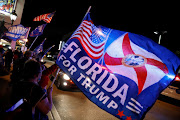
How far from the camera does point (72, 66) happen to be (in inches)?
90.1

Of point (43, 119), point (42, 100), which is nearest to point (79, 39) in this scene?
point (42, 100)

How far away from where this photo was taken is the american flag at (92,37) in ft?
7.85

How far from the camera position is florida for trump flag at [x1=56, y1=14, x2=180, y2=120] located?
188 centimetres

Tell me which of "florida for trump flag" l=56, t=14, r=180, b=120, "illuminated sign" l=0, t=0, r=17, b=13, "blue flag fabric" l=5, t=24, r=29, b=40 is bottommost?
"blue flag fabric" l=5, t=24, r=29, b=40

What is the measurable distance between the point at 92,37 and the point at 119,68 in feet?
2.91

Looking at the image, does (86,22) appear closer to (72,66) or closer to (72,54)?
(72,54)

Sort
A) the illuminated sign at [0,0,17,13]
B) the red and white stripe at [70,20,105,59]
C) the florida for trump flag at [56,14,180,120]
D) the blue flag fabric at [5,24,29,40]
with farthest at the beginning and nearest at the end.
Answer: the illuminated sign at [0,0,17,13]
the blue flag fabric at [5,24,29,40]
the red and white stripe at [70,20,105,59]
the florida for trump flag at [56,14,180,120]

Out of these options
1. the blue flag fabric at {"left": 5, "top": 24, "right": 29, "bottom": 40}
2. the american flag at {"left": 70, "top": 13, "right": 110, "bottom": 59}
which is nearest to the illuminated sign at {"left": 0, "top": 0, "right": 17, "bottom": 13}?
the blue flag fabric at {"left": 5, "top": 24, "right": 29, "bottom": 40}

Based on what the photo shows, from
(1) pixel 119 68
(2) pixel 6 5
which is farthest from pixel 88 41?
(2) pixel 6 5

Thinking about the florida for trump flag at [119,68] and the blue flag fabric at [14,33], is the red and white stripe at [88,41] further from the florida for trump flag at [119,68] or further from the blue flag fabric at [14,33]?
the blue flag fabric at [14,33]

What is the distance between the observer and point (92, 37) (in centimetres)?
257

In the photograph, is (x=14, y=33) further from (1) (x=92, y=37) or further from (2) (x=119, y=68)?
(2) (x=119, y=68)

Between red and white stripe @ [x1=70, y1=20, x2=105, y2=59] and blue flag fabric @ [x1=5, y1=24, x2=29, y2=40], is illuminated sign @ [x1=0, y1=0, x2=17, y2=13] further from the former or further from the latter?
red and white stripe @ [x1=70, y1=20, x2=105, y2=59]

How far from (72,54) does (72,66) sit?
0.77 feet
